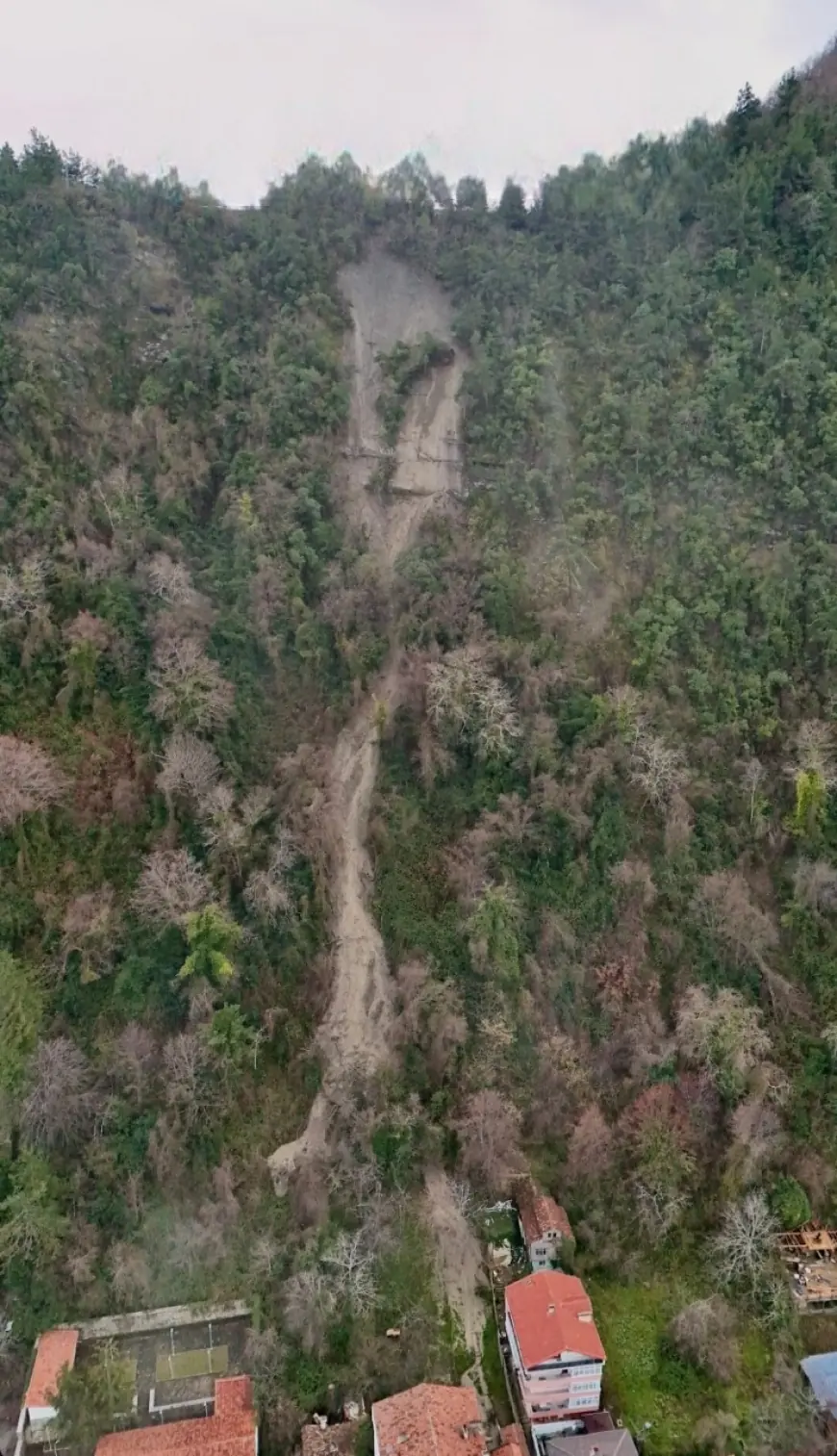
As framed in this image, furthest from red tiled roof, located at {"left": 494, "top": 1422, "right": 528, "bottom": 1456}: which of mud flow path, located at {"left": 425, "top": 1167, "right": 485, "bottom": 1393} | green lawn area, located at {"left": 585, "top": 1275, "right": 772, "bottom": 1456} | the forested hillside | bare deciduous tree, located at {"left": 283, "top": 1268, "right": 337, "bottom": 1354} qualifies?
bare deciduous tree, located at {"left": 283, "top": 1268, "right": 337, "bottom": 1354}

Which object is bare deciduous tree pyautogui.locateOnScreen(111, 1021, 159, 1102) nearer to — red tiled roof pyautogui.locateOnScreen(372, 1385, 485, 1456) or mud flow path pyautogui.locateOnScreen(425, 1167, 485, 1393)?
mud flow path pyautogui.locateOnScreen(425, 1167, 485, 1393)

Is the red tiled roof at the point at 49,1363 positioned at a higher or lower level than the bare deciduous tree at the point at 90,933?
lower

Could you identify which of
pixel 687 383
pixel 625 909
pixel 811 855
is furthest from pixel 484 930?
pixel 687 383

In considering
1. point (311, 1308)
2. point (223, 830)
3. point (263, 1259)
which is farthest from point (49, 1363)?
point (223, 830)

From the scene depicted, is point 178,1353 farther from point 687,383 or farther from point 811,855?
point 687,383

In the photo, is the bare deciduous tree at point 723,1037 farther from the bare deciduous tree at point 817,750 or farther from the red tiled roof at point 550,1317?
the bare deciduous tree at point 817,750

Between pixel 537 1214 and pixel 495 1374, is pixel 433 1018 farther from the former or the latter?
pixel 495 1374

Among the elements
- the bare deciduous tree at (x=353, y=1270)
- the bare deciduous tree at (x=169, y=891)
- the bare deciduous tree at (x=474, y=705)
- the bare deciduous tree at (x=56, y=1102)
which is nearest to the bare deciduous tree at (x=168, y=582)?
the bare deciduous tree at (x=474, y=705)
